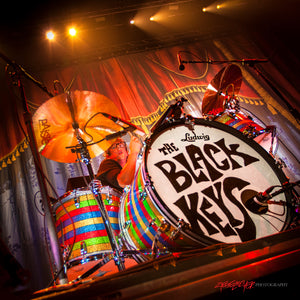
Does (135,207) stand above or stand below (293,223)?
above

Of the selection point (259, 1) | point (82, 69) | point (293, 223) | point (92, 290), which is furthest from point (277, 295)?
point (259, 1)

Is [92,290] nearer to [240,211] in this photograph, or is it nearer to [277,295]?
[277,295]

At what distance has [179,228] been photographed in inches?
46.6

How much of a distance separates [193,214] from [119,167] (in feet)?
4.51

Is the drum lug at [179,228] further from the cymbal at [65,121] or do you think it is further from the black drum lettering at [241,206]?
the cymbal at [65,121]

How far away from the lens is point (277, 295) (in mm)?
722

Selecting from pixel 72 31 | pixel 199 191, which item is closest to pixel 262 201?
pixel 199 191

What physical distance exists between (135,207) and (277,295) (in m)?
0.89

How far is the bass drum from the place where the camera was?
1.25m

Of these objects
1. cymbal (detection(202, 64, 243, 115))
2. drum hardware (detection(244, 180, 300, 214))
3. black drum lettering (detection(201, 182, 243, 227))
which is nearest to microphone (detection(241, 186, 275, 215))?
drum hardware (detection(244, 180, 300, 214))

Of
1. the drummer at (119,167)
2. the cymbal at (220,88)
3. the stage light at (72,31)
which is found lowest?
the drummer at (119,167)

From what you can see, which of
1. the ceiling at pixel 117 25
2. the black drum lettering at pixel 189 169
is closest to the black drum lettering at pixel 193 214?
the black drum lettering at pixel 189 169

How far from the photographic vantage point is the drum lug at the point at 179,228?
3.87 feet

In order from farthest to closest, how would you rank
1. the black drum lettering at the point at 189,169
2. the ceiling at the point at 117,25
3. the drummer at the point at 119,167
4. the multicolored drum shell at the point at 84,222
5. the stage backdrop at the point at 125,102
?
the ceiling at the point at 117,25
the stage backdrop at the point at 125,102
the drummer at the point at 119,167
the multicolored drum shell at the point at 84,222
the black drum lettering at the point at 189,169
